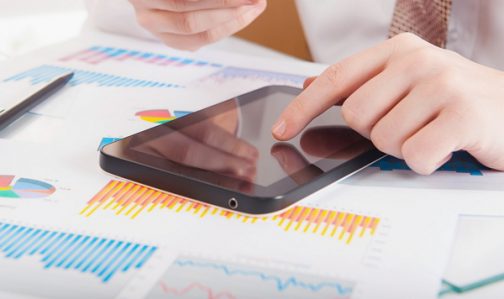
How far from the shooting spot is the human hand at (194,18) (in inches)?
22.9

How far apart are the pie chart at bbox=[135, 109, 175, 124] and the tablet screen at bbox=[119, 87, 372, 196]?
0.16 feet

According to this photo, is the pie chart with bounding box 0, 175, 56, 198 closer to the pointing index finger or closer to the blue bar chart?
the blue bar chart

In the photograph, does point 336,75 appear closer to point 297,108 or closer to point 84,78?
point 297,108

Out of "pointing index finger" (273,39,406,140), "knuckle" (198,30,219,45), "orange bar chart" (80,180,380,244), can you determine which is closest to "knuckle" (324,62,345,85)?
"pointing index finger" (273,39,406,140)

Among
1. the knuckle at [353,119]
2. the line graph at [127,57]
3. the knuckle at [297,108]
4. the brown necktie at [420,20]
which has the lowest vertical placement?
the brown necktie at [420,20]

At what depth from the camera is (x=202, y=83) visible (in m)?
0.58

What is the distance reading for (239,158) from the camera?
387 millimetres

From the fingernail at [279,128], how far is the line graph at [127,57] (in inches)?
8.9

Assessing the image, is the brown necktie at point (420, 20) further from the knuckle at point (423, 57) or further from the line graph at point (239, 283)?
the line graph at point (239, 283)

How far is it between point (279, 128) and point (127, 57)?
278mm

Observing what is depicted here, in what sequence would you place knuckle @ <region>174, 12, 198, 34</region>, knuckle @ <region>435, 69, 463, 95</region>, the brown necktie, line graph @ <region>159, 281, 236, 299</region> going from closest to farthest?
1. line graph @ <region>159, 281, 236, 299</region>
2. knuckle @ <region>435, 69, 463, 95</region>
3. knuckle @ <region>174, 12, 198, 34</region>
4. the brown necktie

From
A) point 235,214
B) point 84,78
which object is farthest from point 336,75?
point 84,78

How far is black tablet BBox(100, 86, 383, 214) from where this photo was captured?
35cm

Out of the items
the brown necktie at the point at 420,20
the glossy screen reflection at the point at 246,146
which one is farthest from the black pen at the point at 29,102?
the brown necktie at the point at 420,20
